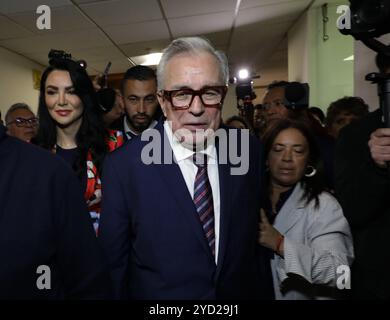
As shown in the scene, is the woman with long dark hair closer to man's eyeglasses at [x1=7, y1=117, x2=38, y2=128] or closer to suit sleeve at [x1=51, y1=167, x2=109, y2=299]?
suit sleeve at [x1=51, y1=167, x2=109, y2=299]

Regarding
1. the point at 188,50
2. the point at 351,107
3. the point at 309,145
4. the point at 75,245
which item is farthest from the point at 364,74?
the point at 75,245

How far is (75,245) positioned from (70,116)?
2.76 feet

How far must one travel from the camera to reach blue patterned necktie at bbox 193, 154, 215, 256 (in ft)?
2.79

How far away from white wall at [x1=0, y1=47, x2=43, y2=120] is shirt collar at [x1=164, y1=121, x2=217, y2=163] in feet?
13.6

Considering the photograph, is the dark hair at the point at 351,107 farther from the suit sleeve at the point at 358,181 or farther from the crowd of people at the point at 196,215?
the suit sleeve at the point at 358,181

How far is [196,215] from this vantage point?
83 centimetres

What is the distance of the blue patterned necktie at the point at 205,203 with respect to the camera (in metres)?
0.85

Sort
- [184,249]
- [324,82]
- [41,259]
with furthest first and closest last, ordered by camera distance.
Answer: [324,82]
[184,249]
[41,259]

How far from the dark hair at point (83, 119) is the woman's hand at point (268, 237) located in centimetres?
72

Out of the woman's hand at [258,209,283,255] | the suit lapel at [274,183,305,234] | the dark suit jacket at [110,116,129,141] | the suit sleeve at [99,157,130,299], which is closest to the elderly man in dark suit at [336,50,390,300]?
the suit lapel at [274,183,305,234]

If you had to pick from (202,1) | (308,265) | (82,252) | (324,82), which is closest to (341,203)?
(308,265)

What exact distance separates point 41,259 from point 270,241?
63cm

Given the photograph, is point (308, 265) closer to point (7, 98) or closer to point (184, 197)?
point (184, 197)
